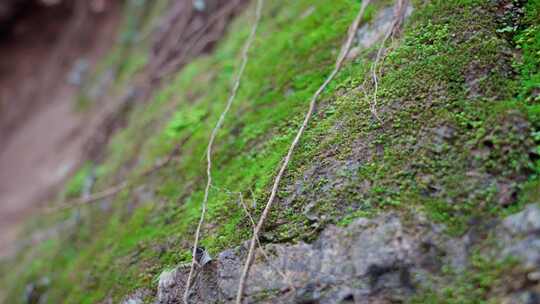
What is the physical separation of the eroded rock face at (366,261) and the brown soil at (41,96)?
6800mm

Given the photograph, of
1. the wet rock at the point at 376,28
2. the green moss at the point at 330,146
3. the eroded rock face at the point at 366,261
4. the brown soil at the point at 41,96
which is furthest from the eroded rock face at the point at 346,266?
the brown soil at the point at 41,96

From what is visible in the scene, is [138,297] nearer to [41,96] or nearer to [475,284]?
[475,284]

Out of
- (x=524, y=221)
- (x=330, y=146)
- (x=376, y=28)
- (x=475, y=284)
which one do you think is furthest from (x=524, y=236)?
(x=376, y=28)

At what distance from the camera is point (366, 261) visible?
3.00 meters

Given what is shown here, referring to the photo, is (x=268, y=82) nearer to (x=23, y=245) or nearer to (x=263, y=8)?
(x=263, y=8)

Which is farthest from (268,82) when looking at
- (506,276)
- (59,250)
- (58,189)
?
(58,189)

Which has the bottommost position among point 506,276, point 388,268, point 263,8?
point 506,276

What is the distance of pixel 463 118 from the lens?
3209 millimetres

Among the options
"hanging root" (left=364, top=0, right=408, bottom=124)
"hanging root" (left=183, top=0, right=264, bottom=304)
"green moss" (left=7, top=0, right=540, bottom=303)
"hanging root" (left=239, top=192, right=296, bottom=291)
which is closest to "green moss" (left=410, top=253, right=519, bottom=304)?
"green moss" (left=7, top=0, right=540, bottom=303)

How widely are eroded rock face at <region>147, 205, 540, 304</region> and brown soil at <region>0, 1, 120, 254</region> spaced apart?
6800mm

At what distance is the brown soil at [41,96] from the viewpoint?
10.1 meters

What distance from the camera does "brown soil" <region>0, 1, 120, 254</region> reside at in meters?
10.1

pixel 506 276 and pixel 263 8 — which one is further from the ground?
pixel 263 8

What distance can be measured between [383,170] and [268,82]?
221cm
